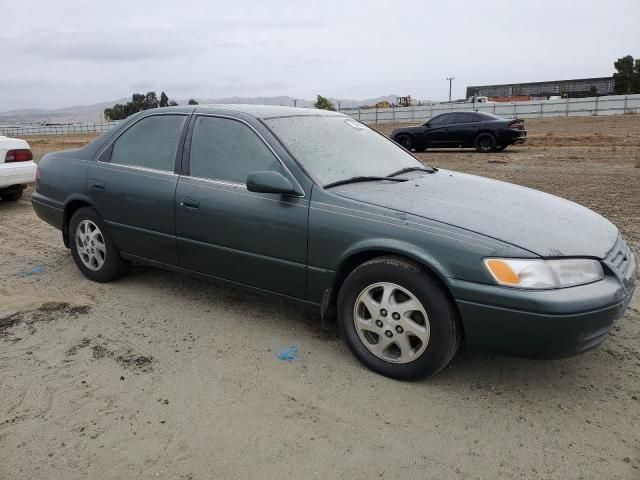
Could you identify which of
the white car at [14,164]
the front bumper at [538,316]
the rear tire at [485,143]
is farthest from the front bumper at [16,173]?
the rear tire at [485,143]

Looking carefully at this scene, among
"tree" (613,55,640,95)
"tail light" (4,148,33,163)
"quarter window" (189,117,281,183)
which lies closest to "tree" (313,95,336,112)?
"tree" (613,55,640,95)

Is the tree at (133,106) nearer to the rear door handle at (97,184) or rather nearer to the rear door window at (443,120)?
the rear door window at (443,120)

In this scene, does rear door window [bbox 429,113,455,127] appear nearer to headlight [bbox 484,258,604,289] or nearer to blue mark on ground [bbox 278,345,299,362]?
blue mark on ground [bbox 278,345,299,362]

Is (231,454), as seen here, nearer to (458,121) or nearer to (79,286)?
(79,286)

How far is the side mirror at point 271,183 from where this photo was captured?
11.0 ft

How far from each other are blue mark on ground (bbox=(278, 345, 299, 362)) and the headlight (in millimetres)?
1354

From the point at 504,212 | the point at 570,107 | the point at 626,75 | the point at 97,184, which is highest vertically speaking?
the point at 626,75

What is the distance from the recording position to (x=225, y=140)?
155 inches

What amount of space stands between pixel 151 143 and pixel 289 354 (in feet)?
6.84

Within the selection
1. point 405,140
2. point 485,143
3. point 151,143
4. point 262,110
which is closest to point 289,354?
point 262,110

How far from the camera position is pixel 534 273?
2744mm

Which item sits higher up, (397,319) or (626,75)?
(626,75)

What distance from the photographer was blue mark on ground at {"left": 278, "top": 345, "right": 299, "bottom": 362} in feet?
11.3

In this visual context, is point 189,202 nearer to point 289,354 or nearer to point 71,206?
point 289,354
